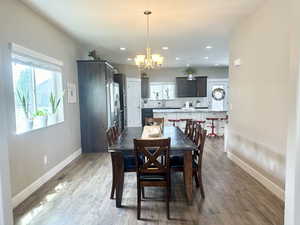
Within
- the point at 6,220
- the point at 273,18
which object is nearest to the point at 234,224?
the point at 6,220

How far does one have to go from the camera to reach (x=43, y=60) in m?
3.69

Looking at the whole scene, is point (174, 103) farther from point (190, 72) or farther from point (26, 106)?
point (26, 106)

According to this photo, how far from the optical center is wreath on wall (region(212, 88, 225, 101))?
10305mm

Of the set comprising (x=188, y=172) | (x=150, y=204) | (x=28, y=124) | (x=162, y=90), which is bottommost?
(x=150, y=204)

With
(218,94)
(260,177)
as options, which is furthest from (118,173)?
(218,94)

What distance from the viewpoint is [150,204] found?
2848 mm

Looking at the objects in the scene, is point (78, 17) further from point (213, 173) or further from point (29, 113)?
point (213, 173)

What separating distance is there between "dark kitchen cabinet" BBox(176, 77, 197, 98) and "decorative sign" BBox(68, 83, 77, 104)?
5665mm

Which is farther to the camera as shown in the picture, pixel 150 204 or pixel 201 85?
pixel 201 85

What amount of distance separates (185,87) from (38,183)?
7.63 meters

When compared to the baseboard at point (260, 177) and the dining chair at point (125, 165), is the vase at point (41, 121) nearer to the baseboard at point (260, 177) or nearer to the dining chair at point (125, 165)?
the dining chair at point (125, 165)

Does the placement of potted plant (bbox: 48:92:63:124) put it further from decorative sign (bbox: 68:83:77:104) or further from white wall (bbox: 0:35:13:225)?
white wall (bbox: 0:35:13:225)

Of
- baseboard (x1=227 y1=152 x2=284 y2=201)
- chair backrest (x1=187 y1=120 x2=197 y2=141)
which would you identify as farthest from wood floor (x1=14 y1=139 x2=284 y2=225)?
chair backrest (x1=187 y1=120 x2=197 y2=141)

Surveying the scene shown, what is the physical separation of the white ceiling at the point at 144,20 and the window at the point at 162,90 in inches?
168
